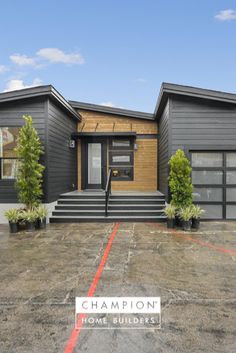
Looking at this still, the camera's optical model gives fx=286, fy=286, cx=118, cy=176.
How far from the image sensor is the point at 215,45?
17797 mm

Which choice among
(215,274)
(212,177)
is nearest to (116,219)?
(212,177)

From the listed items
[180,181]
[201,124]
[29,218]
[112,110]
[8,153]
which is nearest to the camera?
[29,218]

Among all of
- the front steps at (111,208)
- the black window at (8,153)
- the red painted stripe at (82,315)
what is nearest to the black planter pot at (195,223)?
the front steps at (111,208)

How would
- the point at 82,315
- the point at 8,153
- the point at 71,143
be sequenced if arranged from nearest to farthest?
the point at 82,315, the point at 8,153, the point at 71,143

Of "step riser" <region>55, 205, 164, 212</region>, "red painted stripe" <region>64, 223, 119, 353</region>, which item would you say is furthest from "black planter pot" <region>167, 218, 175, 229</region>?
"red painted stripe" <region>64, 223, 119, 353</region>

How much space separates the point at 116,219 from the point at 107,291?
4987 mm

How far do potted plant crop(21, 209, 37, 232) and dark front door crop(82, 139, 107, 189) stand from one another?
448cm

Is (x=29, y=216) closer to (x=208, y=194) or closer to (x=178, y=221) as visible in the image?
(x=178, y=221)

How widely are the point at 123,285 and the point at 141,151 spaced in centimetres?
842

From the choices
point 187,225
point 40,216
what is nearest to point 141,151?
point 187,225

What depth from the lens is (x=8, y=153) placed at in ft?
29.1

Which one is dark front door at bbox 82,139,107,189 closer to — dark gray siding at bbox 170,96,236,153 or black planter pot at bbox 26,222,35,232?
dark gray siding at bbox 170,96,236,153

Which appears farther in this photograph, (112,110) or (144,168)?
(144,168)

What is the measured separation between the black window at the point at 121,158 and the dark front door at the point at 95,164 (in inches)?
13.1
